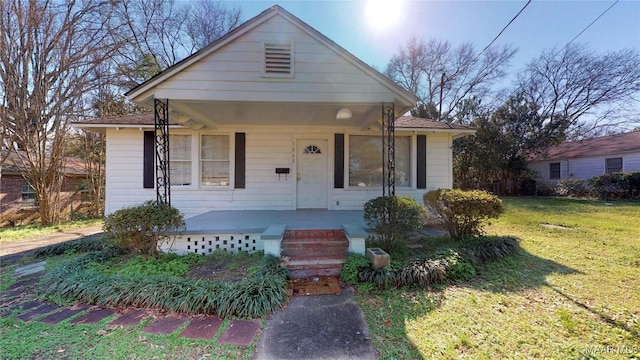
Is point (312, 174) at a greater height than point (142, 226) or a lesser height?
greater

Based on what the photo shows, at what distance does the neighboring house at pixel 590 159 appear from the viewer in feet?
47.1

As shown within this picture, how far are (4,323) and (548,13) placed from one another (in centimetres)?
1236

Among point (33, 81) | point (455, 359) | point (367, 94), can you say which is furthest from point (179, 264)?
point (33, 81)

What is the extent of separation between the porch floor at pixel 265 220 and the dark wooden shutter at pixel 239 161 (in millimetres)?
836

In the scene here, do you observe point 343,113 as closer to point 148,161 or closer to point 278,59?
point 278,59

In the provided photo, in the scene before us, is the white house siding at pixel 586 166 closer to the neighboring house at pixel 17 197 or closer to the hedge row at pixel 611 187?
the hedge row at pixel 611 187

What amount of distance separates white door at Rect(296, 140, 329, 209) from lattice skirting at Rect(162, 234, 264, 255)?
2498mm

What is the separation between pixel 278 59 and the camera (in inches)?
185

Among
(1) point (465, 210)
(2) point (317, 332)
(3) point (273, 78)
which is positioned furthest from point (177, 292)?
(1) point (465, 210)

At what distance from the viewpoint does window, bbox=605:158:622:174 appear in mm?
14633

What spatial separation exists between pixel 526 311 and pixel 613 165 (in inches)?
747

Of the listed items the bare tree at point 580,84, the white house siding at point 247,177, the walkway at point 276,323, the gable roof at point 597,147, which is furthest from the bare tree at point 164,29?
the gable roof at point 597,147

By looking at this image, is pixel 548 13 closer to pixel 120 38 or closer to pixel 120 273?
pixel 120 273

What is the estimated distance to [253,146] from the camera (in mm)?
7113
